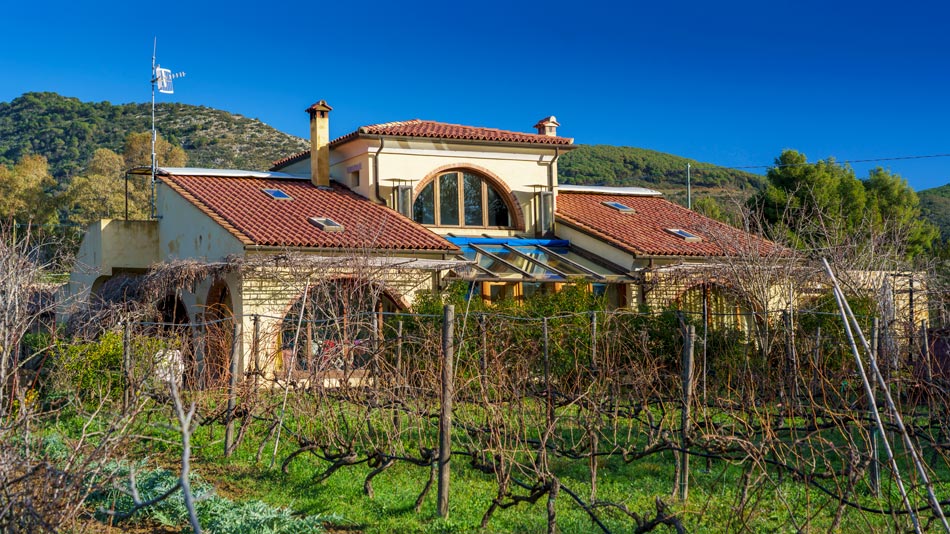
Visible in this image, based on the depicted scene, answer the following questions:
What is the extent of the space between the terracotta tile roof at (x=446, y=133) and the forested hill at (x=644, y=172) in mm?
33206

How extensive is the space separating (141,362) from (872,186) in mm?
34333

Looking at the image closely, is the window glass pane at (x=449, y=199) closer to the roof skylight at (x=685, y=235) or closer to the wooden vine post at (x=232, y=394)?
the roof skylight at (x=685, y=235)

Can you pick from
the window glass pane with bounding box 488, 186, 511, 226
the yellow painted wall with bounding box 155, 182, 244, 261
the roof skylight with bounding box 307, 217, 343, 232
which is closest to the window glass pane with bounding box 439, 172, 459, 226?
the window glass pane with bounding box 488, 186, 511, 226

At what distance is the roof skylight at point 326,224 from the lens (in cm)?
1919

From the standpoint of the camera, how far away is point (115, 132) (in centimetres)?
6750

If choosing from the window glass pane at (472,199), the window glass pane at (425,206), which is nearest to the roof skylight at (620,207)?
the window glass pane at (472,199)

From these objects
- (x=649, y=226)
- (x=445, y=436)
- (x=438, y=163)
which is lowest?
(x=445, y=436)

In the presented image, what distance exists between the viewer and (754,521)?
7656 millimetres

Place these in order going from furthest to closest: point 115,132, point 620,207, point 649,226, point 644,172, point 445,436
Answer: point 115,132, point 644,172, point 620,207, point 649,226, point 445,436

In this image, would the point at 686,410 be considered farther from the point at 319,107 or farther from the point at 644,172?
the point at 644,172

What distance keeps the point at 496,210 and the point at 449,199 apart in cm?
116

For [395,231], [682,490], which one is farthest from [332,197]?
[682,490]

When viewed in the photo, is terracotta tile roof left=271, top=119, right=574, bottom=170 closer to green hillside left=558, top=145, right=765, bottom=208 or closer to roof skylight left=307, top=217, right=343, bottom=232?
roof skylight left=307, top=217, right=343, bottom=232

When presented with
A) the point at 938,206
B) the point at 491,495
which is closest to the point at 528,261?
the point at 491,495
